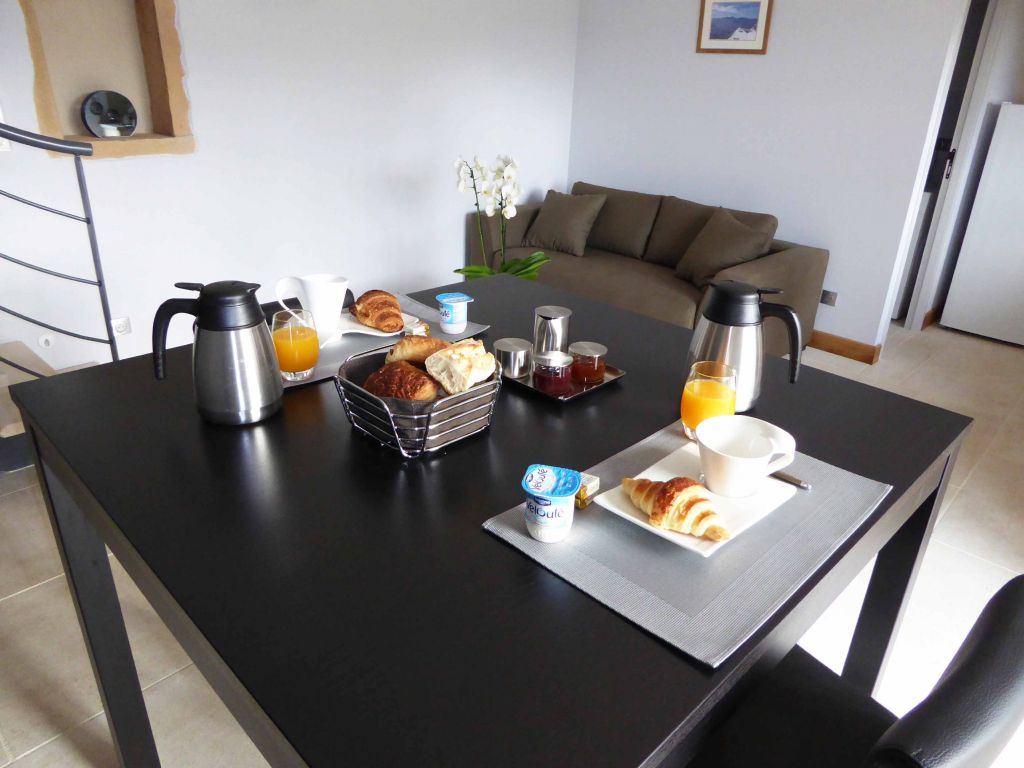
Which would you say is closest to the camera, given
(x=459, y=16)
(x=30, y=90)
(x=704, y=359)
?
(x=704, y=359)

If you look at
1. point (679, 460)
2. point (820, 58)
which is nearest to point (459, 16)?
point (820, 58)

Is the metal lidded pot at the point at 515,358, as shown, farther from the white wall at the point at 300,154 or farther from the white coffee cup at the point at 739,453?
the white wall at the point at 300,154

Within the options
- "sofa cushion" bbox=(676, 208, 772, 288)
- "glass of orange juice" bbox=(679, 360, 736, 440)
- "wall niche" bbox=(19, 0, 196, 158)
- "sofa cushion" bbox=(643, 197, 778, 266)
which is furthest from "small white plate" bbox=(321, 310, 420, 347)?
"sofa cushion" bbox=(643, 197, 778, 266)

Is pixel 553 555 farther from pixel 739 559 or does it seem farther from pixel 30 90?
pixel 30 90

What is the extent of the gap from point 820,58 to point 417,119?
2160mm

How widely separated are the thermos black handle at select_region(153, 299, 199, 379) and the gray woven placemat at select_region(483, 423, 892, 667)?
0.58 metres

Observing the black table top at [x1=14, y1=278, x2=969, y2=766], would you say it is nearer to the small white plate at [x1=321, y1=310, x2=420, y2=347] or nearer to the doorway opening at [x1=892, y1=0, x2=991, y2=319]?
the small white plate at [x1=321, y1=310, x2=420, y2=347]

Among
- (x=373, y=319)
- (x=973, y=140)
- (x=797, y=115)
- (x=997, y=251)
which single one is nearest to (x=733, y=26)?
(x=797, y=115)

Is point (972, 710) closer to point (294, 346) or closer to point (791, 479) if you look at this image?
point (791, 479)

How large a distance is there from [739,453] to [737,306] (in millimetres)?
285

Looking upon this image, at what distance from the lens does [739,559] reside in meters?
0.85

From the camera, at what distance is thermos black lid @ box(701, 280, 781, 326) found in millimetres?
1163

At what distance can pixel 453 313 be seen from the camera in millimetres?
1495

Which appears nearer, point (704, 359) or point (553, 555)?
point (553, 555)
